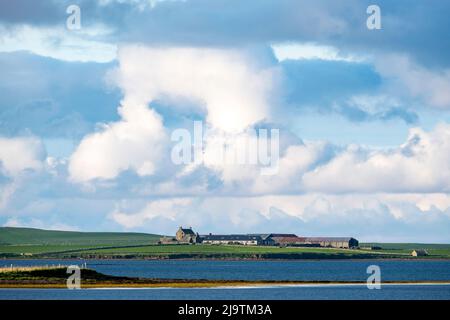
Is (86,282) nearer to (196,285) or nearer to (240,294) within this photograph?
(196,285)

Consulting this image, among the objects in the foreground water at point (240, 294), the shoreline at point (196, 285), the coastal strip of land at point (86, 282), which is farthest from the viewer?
the coastal strip of land at point (86, 282)

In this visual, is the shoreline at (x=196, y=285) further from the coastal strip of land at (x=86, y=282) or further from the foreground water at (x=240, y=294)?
the foreground water at (x=240, y=294)

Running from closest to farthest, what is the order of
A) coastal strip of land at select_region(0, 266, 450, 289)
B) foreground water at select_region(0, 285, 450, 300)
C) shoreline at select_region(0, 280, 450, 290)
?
foreground water at select_region(0, 285, 450, 300) → shoreline at select_region(0, 280, 450, 290) → coastal strip of land at select_region(0, 266, 450, 289)

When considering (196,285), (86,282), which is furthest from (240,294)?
(86,282)

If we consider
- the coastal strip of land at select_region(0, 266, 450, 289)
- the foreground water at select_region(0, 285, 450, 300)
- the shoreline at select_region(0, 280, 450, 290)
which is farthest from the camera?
the coastal strip of land at select_region(0, 266, 450, 289)

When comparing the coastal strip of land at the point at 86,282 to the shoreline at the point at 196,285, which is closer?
the shoreline at the point at 196,285

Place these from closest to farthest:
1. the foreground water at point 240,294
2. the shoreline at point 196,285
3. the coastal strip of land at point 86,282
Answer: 1. the foreground water at point 240,294
2. the shoreline at point 196,285
3. the coastal strip of land at point 86,282

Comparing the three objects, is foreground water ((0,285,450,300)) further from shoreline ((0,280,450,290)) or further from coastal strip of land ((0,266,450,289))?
coastal strip of land ((0,266,450,289))

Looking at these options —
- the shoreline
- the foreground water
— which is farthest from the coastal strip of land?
the foreground water

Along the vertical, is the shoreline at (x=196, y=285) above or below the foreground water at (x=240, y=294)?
above

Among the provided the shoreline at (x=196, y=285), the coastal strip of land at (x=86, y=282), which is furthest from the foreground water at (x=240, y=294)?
the coastal strip of land at (x=86, y=282)
